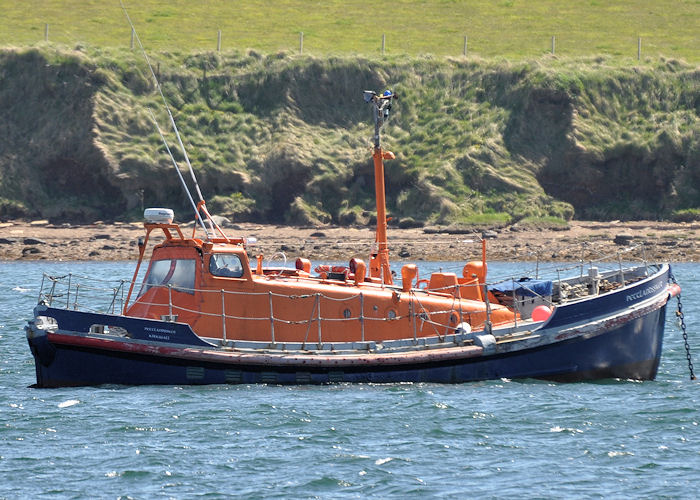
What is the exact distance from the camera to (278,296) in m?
20.7

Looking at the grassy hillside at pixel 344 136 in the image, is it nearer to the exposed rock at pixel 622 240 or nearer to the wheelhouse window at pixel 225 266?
the exposed rock at pixel 622 240

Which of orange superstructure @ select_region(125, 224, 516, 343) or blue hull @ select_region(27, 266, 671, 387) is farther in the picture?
orange superstructure @ select_region(125, 224, 516, 343)

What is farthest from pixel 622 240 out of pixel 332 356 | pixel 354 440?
pixel 354 440

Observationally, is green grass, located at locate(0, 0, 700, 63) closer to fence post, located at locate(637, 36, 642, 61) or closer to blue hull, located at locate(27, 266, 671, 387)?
fence post, located at locate(637, 36, 642, 61)

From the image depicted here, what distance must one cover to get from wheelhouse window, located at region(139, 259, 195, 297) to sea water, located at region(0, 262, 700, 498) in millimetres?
1843

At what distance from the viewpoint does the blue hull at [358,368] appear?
19.9m

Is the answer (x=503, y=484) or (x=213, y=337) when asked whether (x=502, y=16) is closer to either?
(x=213, y=337)

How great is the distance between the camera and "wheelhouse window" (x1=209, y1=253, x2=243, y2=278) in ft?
67.8

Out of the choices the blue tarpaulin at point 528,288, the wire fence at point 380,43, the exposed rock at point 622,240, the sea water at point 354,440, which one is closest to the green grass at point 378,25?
the wire fence at point 380,43

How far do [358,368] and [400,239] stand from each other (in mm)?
30326

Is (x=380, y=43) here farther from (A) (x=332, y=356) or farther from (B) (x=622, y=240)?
(A) (x=332, y=356)

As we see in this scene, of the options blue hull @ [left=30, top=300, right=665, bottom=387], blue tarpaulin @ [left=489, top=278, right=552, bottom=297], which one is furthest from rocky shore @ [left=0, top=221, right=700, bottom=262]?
blue hull @ [left=30, top=300, right=665, bottom=387]

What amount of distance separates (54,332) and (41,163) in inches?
1515

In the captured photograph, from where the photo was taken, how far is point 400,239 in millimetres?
50344
